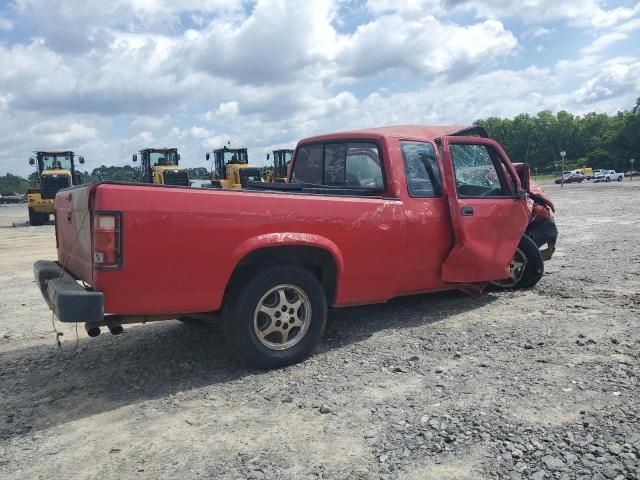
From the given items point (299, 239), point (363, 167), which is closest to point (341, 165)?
point (363, 167)

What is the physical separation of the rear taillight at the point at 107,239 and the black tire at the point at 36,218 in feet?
68.7

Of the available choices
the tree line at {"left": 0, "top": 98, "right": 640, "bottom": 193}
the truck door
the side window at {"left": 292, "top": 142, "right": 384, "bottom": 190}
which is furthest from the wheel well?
the tree line at {"left": 0, "top": 98, "right": 640, "bottom": 193}

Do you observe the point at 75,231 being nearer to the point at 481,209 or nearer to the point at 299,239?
the point at 299,239

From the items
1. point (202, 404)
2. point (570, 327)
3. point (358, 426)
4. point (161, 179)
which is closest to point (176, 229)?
point (202, 404)

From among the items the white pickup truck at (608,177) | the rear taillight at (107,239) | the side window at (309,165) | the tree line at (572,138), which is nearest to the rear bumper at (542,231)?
the side window at (309,165)

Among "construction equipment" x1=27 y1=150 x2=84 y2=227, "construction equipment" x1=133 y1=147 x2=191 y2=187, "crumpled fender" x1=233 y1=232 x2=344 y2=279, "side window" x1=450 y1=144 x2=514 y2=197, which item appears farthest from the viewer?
"construction equipment" x1=133 y1=147 x2=191 y2=187

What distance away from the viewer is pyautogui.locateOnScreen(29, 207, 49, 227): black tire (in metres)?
22.1

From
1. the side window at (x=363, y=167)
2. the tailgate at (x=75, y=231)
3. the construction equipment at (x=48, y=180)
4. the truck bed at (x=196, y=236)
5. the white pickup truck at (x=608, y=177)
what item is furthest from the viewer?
the white pickup truck at (x=608, y=177)

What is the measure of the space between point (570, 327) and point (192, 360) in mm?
3510

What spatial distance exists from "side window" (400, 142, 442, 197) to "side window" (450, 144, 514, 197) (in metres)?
0.24

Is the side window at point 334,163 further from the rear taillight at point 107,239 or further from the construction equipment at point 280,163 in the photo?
the construction equipment at point 280,163

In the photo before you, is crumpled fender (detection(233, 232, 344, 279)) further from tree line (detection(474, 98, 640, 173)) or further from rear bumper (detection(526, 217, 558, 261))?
tree line (detection(474, 98, 640, 173))

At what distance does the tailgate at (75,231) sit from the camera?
3846 mm

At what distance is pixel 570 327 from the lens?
5113mm
